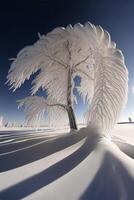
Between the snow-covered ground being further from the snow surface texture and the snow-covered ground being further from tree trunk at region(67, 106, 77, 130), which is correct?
tree trunk at region(67, 106, 77, 130)

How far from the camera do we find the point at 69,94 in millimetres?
6875

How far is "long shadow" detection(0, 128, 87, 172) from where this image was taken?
353 cm

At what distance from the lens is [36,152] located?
4113 mm

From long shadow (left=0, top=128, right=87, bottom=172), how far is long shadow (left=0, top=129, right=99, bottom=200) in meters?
0.48

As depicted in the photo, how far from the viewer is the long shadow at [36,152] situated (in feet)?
11.6

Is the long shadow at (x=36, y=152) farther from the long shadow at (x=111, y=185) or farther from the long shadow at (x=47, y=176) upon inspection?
the long shadow at (x=111, y=185)

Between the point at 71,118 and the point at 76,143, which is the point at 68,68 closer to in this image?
the point at 71,118

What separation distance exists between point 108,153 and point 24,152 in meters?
1.46

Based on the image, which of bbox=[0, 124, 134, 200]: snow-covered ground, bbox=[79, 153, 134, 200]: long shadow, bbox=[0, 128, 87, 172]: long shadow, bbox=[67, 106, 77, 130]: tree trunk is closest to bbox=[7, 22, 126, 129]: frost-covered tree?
bbox=[67, 106, 77, 130]: tree trunk

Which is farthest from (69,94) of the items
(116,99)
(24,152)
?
(24,152)

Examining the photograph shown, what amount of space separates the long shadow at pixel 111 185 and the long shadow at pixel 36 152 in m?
1.19

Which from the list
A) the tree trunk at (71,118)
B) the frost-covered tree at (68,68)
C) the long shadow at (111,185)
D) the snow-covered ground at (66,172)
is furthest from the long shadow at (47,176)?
the tree trunk at (71,118)

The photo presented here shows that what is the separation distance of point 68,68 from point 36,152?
3.42 metres

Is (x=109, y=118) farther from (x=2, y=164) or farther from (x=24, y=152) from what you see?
(x=2, y=164)
